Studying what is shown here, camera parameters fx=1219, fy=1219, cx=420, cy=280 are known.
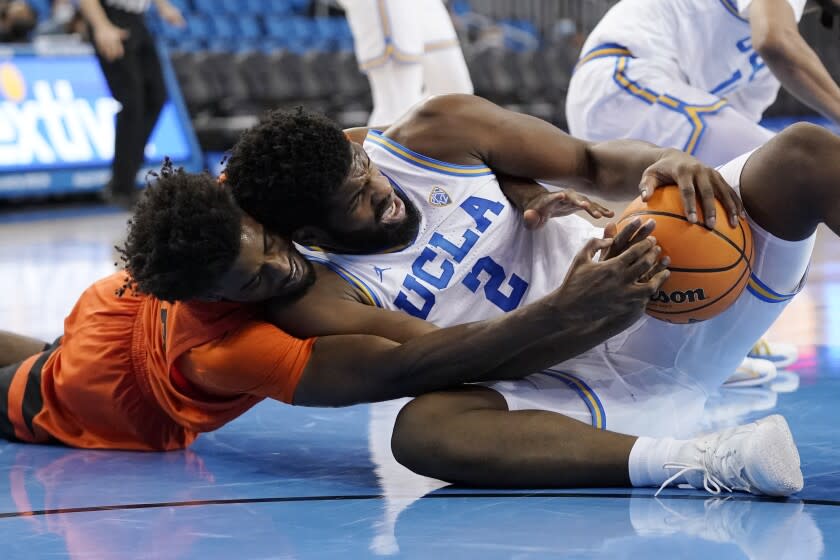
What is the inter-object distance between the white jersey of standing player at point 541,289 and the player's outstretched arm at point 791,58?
102cm

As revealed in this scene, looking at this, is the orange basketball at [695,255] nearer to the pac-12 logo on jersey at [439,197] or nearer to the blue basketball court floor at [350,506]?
the blue basketball court floor at [350,506]

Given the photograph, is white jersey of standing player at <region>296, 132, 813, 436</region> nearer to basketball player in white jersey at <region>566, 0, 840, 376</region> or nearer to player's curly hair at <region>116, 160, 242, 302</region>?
player's curly hair at <region>116, 160, 242, 302</region>

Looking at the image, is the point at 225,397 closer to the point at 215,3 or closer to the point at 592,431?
the point at 592,431

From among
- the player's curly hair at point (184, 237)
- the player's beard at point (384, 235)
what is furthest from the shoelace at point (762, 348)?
the player's curly hair at point (184, 237)

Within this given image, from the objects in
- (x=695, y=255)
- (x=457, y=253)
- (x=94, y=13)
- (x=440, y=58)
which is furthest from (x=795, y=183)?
(x=94, y=13)

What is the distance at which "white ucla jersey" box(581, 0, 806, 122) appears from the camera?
4383 millimetres

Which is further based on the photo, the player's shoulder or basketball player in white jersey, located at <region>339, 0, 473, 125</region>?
basketball player in white jersey, located at <region>339, 0, 473, 125</region>

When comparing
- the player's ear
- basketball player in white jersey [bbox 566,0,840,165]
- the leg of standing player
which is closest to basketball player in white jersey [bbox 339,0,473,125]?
the leg of standing player

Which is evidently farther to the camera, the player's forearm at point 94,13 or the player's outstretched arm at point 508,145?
the player's forearm at point 94,13

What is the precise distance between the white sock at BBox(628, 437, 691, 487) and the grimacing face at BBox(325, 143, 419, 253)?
0.78 m

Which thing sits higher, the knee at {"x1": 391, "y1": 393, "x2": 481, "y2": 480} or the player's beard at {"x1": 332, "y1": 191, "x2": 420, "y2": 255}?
the player's beard at {"x1": 332, "y1": 191, "x2": 420, "y2": 255}

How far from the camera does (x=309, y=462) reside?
9.74 ft

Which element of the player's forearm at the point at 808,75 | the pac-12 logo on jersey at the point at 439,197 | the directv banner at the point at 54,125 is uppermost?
the player's forearm at the point at 808,75

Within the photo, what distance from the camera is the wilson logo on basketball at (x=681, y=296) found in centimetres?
254
